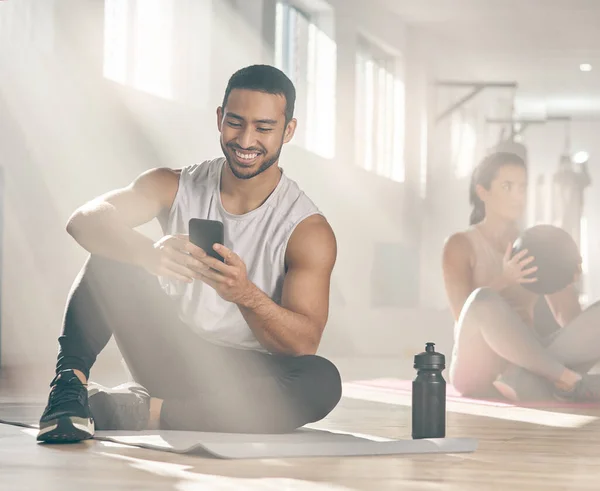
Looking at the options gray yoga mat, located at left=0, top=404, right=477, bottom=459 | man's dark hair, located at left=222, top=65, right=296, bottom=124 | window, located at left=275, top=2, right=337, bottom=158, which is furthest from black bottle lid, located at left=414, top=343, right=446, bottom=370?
window, located at left=275, top=2, right=337, bottom=158

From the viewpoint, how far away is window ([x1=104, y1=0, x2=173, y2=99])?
4.52 meters

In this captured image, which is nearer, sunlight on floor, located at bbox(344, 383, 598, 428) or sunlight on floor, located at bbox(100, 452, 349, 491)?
sunlight on floor, located at bbox(100, 452, 349, 491)

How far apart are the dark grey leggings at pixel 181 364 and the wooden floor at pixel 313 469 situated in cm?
17

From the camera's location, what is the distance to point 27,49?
4137 mm

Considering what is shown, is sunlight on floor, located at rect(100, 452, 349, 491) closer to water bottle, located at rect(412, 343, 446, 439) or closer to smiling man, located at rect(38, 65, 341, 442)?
smiling man, located at rect(38, 65, 341, 442)

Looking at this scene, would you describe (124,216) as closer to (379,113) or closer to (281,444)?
(281,444)

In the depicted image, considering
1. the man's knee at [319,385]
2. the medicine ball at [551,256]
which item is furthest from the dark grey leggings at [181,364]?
the medicine ball at [551,256]

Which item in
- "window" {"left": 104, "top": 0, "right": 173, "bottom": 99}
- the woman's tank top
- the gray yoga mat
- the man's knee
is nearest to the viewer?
the gray yoga mat

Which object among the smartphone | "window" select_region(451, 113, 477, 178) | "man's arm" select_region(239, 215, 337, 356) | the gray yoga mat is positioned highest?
"window" select_region(451, 113, 477, 178)

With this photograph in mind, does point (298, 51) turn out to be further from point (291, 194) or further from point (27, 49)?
point (291, 194)

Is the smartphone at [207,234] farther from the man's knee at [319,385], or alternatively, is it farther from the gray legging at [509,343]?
the gray legging at [509,343]

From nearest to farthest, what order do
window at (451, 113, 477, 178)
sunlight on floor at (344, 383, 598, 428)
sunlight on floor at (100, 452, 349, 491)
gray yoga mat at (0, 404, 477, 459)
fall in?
sunlight on floor at (100, 452, 349, 491) < gray yoga mat at (0, 404, 477, 459) < sunlight on floor at (344, 383, 598, 428) < window at (451, 113, 477, 178)

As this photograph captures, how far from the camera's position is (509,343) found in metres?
2.56

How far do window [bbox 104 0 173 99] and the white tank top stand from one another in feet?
8.87
